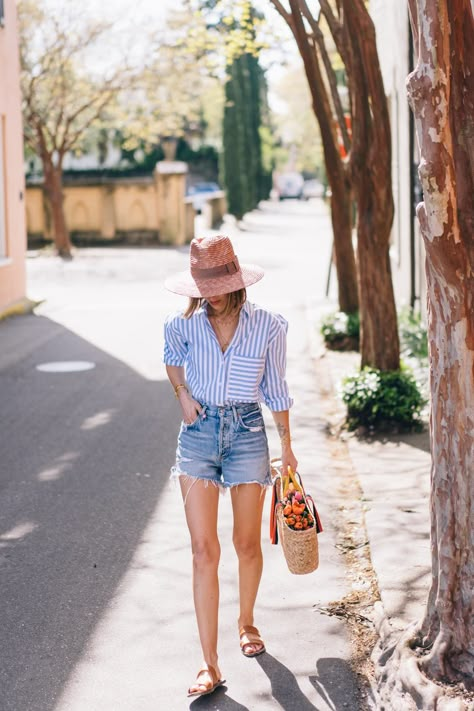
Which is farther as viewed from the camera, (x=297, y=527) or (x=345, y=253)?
(x=345, y=253)

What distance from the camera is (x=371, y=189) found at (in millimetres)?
10172

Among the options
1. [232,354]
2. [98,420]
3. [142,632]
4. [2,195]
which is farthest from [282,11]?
[2,195]

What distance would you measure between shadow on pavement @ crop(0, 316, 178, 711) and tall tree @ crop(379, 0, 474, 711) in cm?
154

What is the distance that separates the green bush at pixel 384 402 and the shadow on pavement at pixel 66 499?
1.58 meters

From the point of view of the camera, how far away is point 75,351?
14836 mm

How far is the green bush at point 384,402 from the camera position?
31.8 ft

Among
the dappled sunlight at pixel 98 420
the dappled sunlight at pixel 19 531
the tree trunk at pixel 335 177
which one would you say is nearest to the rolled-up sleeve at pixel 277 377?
the dappled sunlight at pixel 19 531

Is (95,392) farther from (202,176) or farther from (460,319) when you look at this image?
(202,176)

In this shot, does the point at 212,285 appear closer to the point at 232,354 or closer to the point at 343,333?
the point at 232,354

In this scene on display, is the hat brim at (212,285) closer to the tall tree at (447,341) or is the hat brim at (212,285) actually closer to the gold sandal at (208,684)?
the tall tree at (447,341)

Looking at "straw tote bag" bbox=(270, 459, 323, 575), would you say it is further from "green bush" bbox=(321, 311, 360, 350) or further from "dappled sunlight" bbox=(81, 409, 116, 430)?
"green bush" bbox=(321, 311, 360, 350)

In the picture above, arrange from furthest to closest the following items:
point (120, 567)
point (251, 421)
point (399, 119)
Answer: point (399, 119), point (120, 567), point (251, 421)

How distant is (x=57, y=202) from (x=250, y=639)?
26532mm

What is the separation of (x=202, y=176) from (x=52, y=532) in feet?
204
